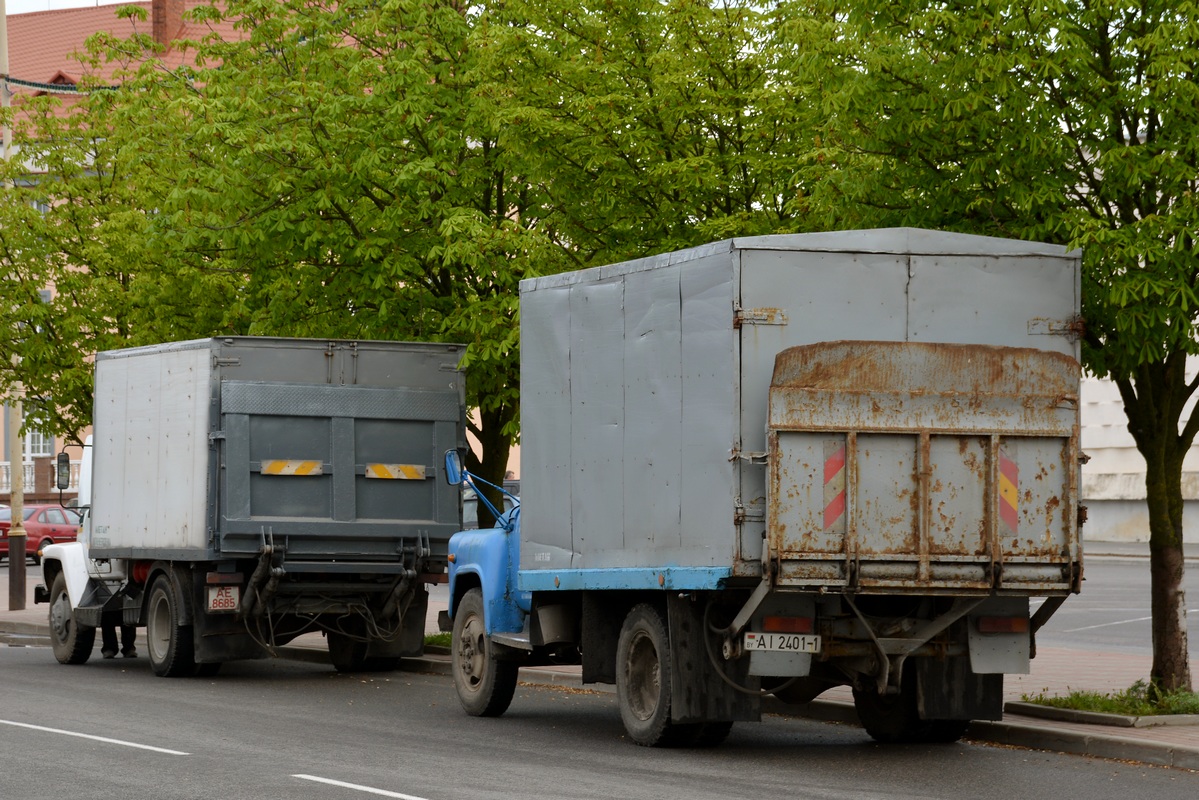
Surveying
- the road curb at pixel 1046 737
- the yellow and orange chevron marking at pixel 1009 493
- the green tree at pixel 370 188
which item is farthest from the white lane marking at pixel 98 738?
the green tree at pixel 370 188

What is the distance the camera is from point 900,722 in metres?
13.0

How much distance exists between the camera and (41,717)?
1452cm

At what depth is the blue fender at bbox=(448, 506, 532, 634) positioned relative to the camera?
571 inches

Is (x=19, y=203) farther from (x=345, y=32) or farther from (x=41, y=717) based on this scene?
(x=41, y=717)

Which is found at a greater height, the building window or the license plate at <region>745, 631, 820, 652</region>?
the building window

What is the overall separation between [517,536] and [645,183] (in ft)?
13.5

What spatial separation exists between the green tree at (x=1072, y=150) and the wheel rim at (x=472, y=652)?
13.4ft

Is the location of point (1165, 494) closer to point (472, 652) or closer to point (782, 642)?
point (782, 642)

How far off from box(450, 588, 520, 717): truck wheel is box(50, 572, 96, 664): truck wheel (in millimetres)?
6796

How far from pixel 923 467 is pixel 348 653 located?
Result: 9.46m

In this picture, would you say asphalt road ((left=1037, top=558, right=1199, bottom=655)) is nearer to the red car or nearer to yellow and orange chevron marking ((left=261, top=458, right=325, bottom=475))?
yellow and orange chevron marking ((left=261, top=458, right=325, bottom=475))

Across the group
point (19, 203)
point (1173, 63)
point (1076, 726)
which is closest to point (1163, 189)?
point (1173, 63)

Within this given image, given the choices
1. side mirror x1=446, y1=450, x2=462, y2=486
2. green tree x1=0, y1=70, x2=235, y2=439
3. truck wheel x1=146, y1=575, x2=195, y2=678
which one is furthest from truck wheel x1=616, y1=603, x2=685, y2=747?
green tree x1=0, y1=70, x2=235, y2=439

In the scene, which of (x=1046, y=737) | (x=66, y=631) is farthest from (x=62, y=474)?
(x=1046, y=737)
